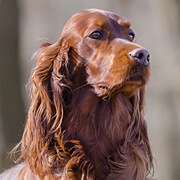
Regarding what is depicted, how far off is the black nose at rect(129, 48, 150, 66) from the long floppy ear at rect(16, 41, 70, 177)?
2.13 feet

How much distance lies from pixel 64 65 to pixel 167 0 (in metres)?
3.55

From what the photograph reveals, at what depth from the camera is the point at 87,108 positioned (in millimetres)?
3248

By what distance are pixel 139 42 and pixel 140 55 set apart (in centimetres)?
332

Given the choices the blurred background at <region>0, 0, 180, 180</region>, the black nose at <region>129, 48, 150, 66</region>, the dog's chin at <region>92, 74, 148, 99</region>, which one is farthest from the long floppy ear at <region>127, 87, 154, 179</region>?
the blurred background at <region>0, 0, 180, 180</region>

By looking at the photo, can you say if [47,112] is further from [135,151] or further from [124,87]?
[135,151]

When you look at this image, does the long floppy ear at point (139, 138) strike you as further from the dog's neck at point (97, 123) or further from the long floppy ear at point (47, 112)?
the long floppy ear at point (47, 112)

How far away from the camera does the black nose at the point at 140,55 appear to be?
9.42 ft

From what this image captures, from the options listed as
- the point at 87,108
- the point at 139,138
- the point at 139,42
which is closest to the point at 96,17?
the point at 87,108

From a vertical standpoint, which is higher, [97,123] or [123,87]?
[123,87]

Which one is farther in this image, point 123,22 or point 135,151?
point 123,22

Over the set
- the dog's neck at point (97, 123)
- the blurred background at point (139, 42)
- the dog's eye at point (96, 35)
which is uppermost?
the dog's eye at point (96, 35)

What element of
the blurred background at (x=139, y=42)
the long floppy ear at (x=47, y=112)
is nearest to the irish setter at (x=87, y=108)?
the long floppy ear at (x=47, y=112)

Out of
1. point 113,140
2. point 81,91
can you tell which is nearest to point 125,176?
point 113,140

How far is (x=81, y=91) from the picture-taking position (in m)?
3.25
